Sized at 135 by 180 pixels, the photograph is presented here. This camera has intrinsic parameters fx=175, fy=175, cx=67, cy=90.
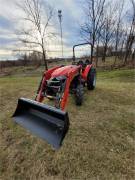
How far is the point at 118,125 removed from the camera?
11.8ft

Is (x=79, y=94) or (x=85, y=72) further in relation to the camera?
(x=85, y=72)

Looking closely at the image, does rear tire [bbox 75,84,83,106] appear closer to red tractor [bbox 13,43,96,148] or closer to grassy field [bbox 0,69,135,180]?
red tractor [bbox 13,43,96,148]

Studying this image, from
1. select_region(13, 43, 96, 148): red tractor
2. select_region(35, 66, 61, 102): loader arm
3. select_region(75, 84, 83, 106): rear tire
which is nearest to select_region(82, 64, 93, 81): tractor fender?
select_region(13, 43, 96, 148): red tractor

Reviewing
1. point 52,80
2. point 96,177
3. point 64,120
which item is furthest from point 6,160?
point 52,80

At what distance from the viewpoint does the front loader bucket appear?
2.51m

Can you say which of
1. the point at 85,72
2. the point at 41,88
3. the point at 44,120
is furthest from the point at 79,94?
the point at 44,120

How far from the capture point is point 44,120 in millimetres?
3002

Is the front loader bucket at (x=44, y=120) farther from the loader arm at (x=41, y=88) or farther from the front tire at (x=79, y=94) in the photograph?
the front tire at (x=79, y=94)

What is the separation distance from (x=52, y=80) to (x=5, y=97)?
2.72m

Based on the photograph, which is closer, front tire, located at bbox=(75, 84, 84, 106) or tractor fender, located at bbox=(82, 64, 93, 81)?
front tire, located at bbox=(75, 84, 84, 106)

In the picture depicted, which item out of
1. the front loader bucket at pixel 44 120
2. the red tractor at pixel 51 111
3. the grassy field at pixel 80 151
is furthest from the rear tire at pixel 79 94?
the front loader bucket at pixel 44 120

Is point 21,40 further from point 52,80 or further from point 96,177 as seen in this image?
point 96,177

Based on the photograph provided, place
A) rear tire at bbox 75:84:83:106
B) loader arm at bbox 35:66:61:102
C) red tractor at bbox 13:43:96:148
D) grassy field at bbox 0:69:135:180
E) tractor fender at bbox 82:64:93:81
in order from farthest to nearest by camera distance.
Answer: tractor fender at bbox 82:64:93:81, rear tire at bbox 75:84:83:106, loader arm at bbox 35:66:61:102, red tractor at bbox 13:43:96:148, grassy field at bbox 0:69:135:180

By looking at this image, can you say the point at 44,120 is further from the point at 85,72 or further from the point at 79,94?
the point at 85,72
